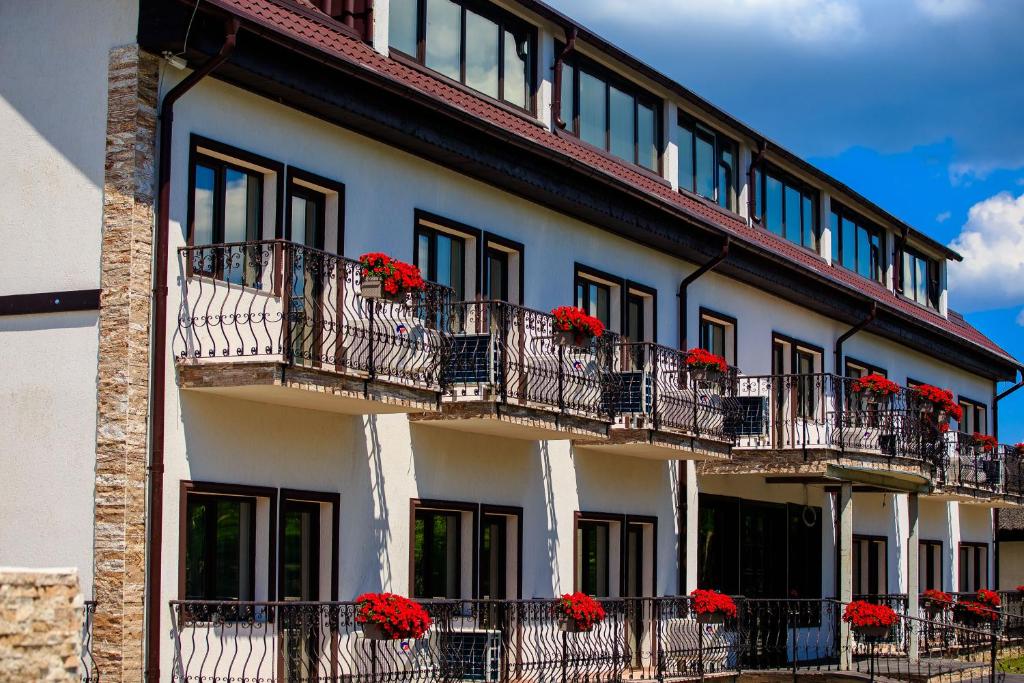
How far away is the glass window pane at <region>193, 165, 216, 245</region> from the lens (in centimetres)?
1564

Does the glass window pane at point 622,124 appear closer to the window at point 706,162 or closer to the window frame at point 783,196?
the window at point 706,162

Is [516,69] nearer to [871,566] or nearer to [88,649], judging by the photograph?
[88,649]

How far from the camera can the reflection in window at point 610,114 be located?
75.7 ft

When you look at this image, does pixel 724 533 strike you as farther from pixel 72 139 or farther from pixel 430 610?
pixel 72 139

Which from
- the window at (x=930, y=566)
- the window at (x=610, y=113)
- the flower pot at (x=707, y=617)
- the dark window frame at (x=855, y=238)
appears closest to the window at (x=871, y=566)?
the window at (x=930, y=566)

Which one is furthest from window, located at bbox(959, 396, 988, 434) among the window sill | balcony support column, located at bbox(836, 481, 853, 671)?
the window sill

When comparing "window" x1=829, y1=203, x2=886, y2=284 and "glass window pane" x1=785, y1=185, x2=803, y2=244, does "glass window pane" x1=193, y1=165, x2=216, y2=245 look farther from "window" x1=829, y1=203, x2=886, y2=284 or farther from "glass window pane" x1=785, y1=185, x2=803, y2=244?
"window" x1=829, y1=203, x2=886, y2=284

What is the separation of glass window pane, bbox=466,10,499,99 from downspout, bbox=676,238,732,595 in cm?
479

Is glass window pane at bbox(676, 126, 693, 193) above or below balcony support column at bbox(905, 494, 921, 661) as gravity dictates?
above

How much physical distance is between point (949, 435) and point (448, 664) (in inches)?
691

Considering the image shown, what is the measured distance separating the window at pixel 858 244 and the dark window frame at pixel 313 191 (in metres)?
16.2

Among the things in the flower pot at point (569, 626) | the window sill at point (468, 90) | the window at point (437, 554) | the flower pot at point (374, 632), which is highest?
the window sill at point (468, 90)

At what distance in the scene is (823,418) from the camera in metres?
25.0

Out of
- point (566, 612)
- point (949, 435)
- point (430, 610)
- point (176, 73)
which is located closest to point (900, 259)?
point (949, 435)
